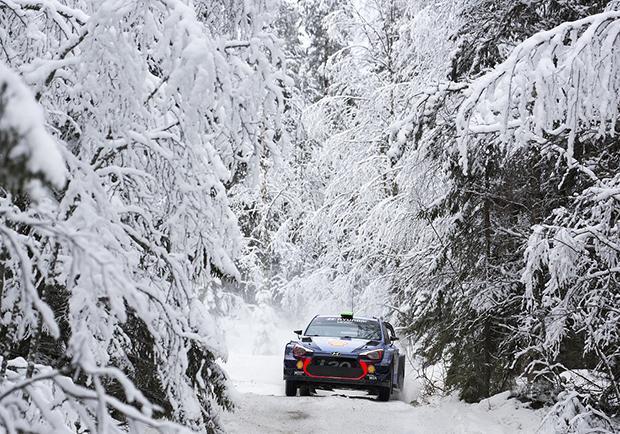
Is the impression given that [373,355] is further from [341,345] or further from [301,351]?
[301,351]

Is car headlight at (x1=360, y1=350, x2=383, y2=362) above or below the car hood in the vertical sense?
below

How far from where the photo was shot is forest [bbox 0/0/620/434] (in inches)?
106

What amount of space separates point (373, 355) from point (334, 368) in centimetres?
62

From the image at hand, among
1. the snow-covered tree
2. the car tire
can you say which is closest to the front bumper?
the car tire

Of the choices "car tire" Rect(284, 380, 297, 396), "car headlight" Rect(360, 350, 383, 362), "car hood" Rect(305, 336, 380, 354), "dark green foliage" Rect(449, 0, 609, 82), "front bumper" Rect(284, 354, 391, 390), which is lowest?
"car tire" Rect(284, 380, 297, 396)

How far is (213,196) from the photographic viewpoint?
4516mm

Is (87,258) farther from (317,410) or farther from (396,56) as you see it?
(396,56)

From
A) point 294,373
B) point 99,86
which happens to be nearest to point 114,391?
point 99,86

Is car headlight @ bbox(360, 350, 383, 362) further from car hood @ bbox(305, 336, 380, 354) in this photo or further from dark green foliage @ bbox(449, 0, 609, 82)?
dark green foliage @ bbox(449, 0, 609, 82)

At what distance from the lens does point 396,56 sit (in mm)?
20312

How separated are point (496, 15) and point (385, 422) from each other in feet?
16.7

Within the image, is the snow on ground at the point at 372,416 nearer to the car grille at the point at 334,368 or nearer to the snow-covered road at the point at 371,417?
the snow-covered road at the point at 371,417

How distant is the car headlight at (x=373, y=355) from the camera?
11742 millimetres

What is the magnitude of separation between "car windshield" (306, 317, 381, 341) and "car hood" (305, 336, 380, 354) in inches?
16.9
